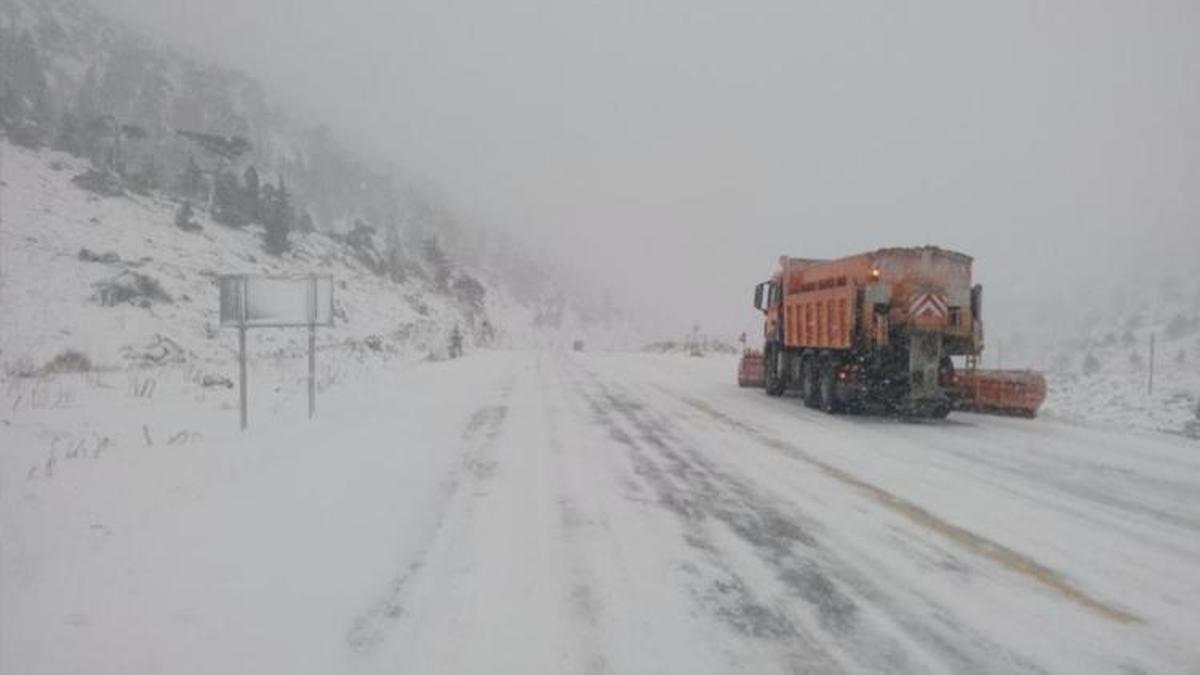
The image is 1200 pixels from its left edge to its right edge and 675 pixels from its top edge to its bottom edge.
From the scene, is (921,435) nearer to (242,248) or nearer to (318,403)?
(318,403)

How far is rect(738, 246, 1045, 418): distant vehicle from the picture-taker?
557 inches

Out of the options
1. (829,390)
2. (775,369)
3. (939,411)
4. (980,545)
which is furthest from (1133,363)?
(980,545)

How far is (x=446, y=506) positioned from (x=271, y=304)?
6200mm

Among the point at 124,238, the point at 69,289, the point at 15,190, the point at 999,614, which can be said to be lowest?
the point at 999,614

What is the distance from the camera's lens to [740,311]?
162875 mm

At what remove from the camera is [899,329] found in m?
14.3

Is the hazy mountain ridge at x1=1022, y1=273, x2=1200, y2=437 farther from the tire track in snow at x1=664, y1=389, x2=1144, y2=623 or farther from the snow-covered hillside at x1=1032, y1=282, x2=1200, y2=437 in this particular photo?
the tire track in snow at x1=664, y1=389, x2=1144, y2=623

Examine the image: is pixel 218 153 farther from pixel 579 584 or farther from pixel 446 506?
pixel 579 584

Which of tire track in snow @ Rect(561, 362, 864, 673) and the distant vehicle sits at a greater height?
the distant vehicle

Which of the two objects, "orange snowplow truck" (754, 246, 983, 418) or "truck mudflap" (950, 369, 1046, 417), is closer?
"orange snowplow truck" (754, 246, 983, 418)

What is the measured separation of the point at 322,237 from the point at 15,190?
21517 millimetres

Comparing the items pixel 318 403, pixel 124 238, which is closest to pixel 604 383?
pixel 318 403

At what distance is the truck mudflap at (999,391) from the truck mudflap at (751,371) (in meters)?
5.71

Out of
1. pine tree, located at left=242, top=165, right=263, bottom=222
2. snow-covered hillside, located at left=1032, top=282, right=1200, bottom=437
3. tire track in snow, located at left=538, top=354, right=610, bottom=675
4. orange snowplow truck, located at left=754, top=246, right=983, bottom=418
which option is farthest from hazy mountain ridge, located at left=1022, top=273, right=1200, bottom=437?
pine tree, located at left=242, top=165, right=263, bottom=222
